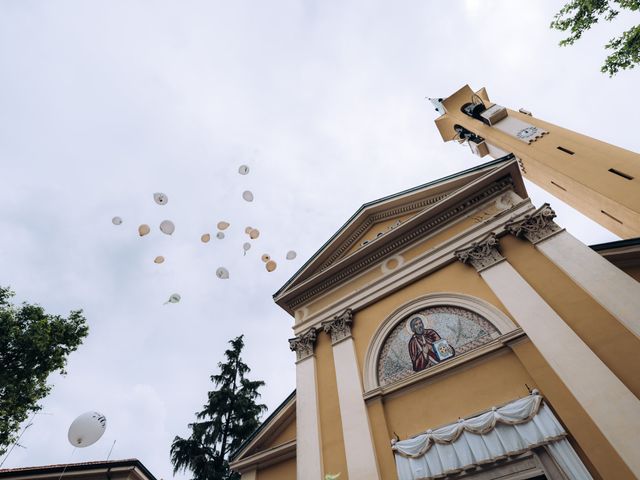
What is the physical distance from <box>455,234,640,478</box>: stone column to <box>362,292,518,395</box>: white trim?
315 millimetres

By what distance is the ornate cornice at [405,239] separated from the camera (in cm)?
902

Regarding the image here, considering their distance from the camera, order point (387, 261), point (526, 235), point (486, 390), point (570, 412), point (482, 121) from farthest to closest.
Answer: point (482, 121)
point (387, 261)
point (526, 235)
point (486, 390)
point (570, 412)

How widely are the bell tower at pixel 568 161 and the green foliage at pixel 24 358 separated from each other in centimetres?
2013

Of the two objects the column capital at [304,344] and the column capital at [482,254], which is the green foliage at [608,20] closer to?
the column capital at [482,254]

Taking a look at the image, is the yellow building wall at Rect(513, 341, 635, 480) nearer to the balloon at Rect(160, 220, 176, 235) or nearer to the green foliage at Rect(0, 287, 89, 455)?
the balloon at Rect(160, 220, 176, 235)

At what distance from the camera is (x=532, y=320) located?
6.34 meters

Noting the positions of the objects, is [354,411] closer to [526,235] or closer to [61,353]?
[526,235]

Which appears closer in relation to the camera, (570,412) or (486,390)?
(570,412)

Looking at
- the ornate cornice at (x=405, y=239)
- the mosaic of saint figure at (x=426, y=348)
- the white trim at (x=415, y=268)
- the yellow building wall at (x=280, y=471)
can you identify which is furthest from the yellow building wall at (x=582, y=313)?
the yellow building wall at (x=280, y=471)

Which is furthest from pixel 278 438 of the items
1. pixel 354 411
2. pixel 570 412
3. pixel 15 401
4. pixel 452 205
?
pixel 15 401

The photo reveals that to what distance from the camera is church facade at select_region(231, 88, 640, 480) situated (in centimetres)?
522

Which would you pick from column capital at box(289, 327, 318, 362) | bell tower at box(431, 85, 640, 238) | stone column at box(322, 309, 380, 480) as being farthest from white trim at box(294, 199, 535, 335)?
bell tower at box(431, 85, 640, 238)

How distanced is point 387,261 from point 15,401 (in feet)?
47.1

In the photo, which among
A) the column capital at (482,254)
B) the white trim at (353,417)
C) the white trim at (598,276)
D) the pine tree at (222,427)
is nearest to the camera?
the white trim at (598,276)
